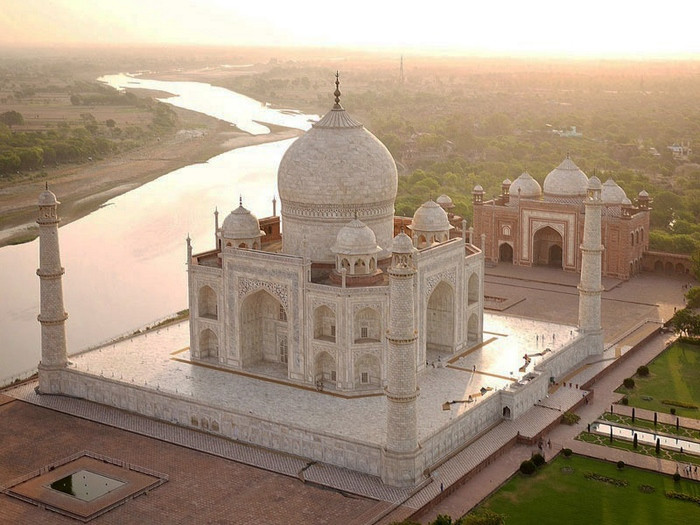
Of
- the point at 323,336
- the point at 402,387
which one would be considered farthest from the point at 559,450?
the point at 323,336

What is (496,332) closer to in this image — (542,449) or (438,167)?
(542,449)

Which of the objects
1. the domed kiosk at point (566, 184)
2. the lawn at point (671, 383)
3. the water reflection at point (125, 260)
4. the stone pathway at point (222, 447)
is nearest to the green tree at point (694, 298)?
the lawn at point (671, 383)

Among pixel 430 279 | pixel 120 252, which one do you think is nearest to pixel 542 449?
pixel 430 279

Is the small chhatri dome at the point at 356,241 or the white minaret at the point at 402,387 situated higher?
the small chhatri dome at the point at 356,241

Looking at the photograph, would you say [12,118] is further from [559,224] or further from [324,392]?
[324,392]

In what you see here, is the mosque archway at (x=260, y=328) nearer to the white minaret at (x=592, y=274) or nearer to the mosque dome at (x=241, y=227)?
the mosque dome at (x=241, y=227)

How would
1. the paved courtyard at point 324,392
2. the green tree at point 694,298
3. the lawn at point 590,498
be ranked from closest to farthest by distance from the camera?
the lawn at point 590,498 → the paved courtyard at point 324,392 → the green tree at point 694,298

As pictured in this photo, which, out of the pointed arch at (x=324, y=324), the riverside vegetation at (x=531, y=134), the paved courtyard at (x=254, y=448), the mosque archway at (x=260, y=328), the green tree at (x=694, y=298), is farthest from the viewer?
the riverside vegetation at (x=531, y=134)
